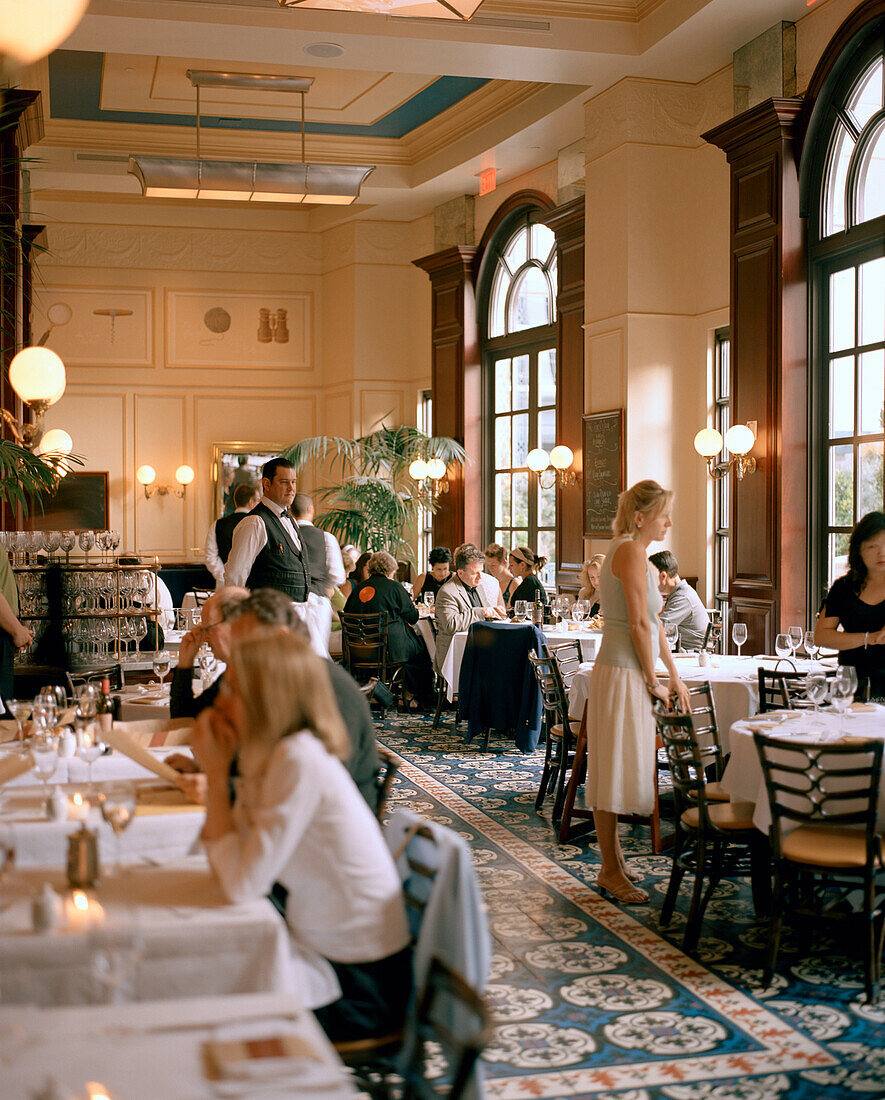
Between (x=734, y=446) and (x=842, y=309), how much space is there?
127 centimetres

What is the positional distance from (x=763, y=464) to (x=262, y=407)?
9593mm

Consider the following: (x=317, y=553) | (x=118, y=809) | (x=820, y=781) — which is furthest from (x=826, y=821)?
(x=317, y=553)

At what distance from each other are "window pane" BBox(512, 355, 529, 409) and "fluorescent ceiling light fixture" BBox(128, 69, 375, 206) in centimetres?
282

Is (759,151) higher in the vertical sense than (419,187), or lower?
lower

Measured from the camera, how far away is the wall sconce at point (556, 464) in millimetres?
11680

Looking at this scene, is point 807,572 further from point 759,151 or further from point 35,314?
point 35,314

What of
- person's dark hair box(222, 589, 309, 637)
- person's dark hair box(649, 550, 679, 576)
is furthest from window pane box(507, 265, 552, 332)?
person's dark hair box(222, 589, 309, 637)

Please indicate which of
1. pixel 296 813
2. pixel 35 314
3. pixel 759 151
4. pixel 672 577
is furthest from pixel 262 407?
pixel 296 813

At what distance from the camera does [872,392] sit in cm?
830

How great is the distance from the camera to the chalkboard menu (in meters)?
10.6

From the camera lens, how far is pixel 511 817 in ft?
21.3

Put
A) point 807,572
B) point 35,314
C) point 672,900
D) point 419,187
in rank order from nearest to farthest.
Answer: point 672,900 → point 807,572 → point 419,187 → point 35,314

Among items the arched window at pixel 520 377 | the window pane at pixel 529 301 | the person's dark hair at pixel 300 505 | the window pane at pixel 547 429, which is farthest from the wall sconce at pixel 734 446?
the window pane at pixel 529 301

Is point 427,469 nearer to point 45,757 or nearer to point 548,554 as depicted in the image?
point 548,554
